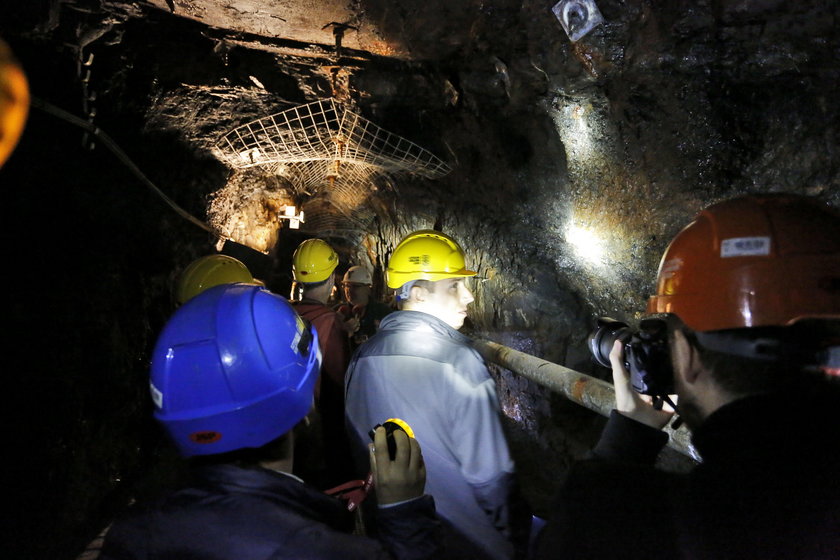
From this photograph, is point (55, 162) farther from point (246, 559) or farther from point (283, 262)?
point (283, 262)

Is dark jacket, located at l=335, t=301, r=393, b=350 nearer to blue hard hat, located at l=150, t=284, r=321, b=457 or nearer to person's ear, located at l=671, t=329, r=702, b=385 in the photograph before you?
blue hard hat, located at l=150, t=284, r=321, b=457

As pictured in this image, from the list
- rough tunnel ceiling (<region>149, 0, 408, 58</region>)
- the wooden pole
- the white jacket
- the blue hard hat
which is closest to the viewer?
the blue hard hat

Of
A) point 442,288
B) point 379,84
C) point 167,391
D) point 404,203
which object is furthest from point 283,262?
point 167,391

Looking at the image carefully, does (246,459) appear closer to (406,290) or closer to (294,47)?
(406,290)

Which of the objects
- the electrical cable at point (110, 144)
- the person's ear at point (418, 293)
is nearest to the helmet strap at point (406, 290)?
the person's ear at point (418, 293)

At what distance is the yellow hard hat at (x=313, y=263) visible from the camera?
433 cm

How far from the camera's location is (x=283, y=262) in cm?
1182

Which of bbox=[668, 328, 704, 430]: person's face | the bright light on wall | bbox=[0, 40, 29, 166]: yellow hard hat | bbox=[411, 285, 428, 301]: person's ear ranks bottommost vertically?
bbox=[668, 328, 704, 430]: person's face

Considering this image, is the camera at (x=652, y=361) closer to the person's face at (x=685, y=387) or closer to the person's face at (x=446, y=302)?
the person's face at (x=685, y=387)

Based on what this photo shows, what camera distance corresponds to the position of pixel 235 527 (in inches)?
36.8

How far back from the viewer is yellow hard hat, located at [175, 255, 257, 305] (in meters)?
3.59

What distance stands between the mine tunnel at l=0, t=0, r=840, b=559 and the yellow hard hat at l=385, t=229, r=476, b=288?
1.58 metres

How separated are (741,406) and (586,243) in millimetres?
3263

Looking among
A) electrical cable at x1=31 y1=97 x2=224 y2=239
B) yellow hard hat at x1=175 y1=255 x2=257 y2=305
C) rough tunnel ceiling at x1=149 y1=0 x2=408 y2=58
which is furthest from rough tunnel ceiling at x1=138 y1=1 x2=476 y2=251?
yellow hard hat at x1=175 y1=255 x2=257 y2=305
